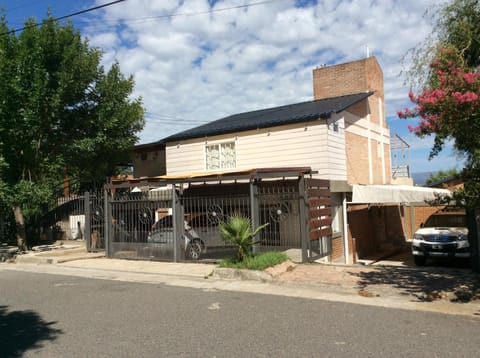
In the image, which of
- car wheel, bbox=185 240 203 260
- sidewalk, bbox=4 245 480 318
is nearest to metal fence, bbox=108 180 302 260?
car wheel, bbox=185 240 203 260

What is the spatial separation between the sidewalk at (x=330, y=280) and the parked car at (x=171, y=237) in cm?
60

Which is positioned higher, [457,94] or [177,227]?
[457,94]

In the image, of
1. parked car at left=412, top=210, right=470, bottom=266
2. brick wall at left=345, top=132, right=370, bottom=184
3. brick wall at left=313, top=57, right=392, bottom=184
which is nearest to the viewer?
parked car at left=412, top=210, right=470, bottom=266

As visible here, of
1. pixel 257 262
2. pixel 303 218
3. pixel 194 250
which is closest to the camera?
pixel 257 262

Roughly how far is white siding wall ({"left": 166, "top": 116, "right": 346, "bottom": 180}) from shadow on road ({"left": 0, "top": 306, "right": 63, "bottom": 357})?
414 inches

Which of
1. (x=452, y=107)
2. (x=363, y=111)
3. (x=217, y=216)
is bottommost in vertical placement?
(x=217, y=216)

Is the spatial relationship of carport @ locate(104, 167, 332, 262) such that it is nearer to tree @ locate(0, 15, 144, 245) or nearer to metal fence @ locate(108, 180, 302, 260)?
metal fence @ locate(108, 180, 302, 260)

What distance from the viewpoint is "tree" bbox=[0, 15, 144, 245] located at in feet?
48.6

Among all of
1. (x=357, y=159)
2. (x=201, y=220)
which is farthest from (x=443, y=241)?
(x=201, y=220)

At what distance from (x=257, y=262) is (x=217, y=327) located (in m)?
4.17

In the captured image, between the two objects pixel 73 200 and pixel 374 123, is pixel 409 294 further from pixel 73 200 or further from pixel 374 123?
pixel 73 200

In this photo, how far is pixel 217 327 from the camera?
607 cm

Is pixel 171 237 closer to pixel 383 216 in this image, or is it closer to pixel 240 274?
pixel 240 274

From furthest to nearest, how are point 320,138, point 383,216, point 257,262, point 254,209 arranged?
1. point 383,216
2. point 320,138
3. point 254,209
4. point 257,262
